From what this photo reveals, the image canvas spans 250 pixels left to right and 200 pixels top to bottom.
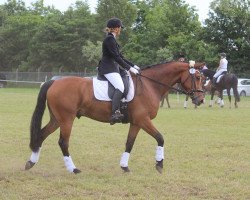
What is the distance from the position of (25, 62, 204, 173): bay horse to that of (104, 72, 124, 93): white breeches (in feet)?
1.29

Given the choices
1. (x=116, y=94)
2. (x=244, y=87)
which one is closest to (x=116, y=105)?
(x=116, y=94)

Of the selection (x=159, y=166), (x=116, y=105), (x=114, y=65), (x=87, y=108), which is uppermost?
(x=114, y=65)

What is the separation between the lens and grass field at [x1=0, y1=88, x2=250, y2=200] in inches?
297

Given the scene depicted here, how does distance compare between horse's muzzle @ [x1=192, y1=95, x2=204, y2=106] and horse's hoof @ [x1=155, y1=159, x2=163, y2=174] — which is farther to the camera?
horse's muzzle @ [x1=192, y1=95, x2=204, y2=106]

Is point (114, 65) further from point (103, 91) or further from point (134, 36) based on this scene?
point (134, 36)

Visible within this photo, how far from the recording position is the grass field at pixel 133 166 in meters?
7.55

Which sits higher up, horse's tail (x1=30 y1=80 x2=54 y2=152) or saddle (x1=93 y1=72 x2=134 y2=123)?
saddle (x1=93 y1=72 x2=134 y2=123)

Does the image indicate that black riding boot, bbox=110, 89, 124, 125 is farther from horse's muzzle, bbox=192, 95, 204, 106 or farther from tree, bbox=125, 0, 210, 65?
tree, bbox=125, 0, 210, 65

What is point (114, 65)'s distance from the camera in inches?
370

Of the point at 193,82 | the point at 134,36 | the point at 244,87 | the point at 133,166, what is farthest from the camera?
the point at 134,36

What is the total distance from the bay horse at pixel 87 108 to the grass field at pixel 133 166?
43 cm

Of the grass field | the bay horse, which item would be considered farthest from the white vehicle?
the bay horse

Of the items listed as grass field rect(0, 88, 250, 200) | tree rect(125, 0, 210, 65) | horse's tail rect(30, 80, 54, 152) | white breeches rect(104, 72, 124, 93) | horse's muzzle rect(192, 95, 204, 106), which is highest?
tree rect(125, 0, 210, 65)

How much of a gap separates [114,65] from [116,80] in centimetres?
33
